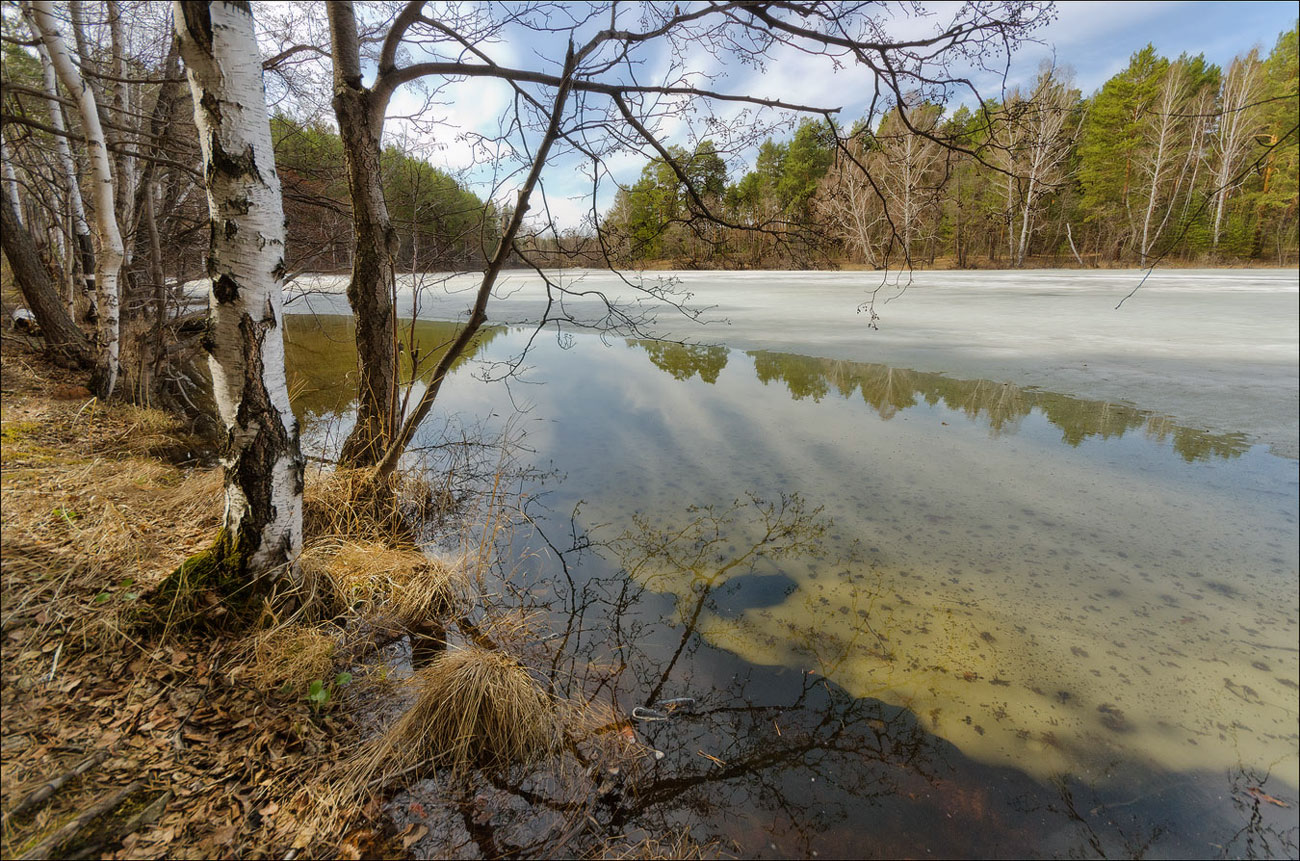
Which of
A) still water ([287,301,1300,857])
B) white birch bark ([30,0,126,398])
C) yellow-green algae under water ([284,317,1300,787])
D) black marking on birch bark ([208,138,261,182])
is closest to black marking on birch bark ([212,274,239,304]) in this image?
black marking on birch bark ([208,138,261,182])

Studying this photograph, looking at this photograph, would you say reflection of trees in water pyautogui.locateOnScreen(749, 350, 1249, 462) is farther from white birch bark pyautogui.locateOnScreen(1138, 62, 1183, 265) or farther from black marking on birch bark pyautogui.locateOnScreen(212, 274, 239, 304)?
white birch bark pyautogui.locateOnScreen(1138, 62, 1183, 265)

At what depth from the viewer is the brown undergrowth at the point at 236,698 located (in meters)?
1.79

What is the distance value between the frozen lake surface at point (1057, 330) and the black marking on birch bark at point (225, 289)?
58.3 inches

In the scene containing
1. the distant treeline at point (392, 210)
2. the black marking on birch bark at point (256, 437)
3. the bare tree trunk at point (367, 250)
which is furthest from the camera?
the distant treeline at point (392, 210)

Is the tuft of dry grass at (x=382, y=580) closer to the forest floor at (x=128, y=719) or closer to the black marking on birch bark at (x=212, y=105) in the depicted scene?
the forest floor at (x=128, y=719)

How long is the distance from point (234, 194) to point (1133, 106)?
4021cm

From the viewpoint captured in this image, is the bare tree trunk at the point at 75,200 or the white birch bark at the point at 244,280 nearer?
the white birch bark at the point at 244,280

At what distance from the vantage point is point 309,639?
2666mm

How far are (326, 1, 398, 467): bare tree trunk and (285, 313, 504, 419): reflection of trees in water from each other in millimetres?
221

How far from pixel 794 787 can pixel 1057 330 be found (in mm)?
10657

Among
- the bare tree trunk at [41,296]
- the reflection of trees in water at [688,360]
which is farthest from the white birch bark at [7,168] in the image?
the reflection of trees in water at [688,360]

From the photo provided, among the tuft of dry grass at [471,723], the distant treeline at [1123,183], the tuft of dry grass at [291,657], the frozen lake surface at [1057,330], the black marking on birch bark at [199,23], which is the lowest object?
the tuft of dry grass at [471,723]

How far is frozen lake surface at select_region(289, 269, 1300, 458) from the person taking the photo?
620 centimetres

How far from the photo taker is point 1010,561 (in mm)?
3762
